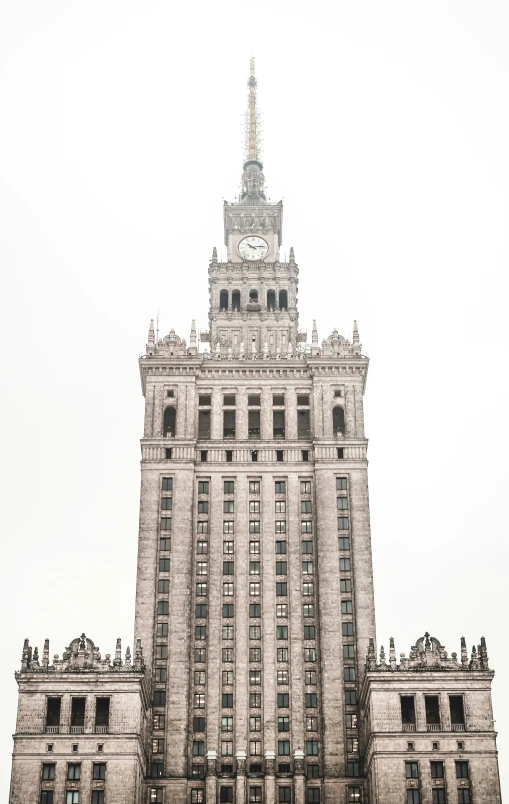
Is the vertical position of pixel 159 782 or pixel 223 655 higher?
pixel 223 655

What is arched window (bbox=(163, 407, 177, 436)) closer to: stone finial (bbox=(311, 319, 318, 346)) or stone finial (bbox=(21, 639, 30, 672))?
stone finial (bbox=(311, 319, 318, 346))

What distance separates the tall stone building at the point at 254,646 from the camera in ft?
376

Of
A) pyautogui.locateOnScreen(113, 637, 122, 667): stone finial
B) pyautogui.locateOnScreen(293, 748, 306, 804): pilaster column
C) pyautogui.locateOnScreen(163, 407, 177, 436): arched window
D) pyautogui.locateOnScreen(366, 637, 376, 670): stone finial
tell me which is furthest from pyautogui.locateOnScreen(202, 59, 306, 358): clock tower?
pyautogui.locateOnScreen(293, 748, 306, 804): pilaster column

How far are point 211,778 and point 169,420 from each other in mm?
42374

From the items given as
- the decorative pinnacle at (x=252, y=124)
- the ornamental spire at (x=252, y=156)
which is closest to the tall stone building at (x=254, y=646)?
the ornamental spire at (x=252, y=156)

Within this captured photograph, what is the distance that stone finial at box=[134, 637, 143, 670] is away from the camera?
11988 cm

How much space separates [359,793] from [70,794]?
28.3 metres

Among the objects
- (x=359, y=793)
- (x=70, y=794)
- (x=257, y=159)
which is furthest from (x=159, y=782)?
(x=257, y=159)

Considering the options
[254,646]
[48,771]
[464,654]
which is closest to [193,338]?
[254,646]

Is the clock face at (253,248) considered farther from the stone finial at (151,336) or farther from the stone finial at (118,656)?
the stone finial at (118,656)

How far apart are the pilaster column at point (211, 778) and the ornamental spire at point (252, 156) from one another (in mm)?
80031

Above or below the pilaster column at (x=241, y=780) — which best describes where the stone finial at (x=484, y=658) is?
above

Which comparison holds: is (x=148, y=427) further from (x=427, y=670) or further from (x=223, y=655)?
(x=427, y=670)

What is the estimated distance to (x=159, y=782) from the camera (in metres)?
122
